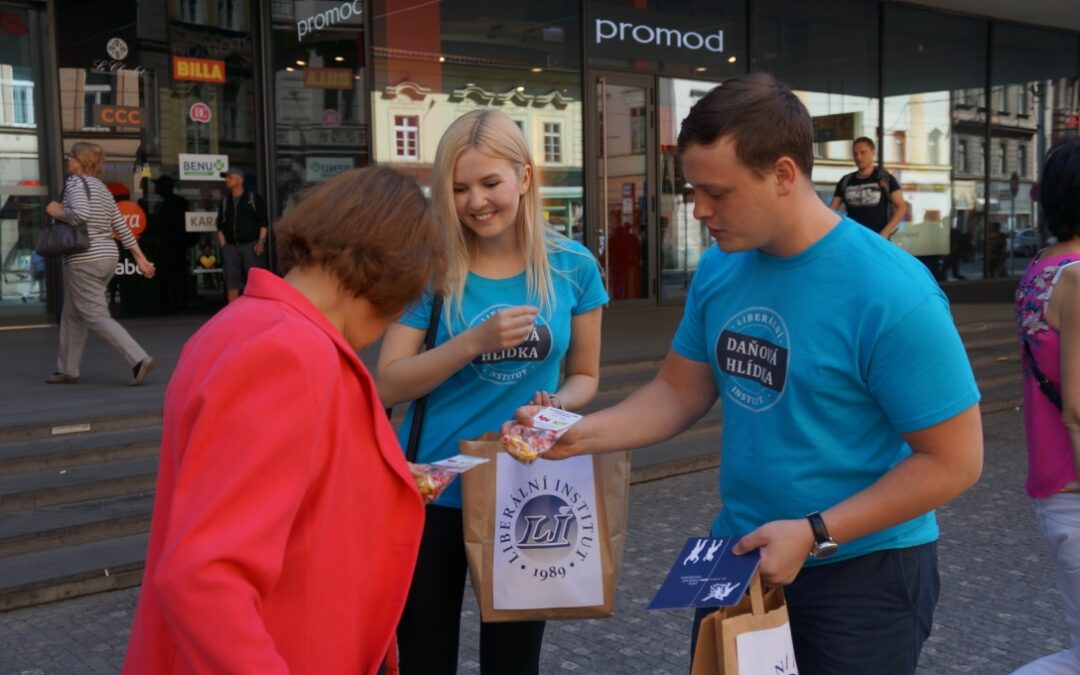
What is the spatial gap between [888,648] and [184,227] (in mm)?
10646

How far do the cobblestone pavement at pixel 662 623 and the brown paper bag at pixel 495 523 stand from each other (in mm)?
1753

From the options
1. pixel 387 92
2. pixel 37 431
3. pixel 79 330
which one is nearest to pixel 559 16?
pixel 387 92

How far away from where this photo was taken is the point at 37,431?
6352 mm

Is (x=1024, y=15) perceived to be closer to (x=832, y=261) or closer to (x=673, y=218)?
(x=673, y=218)

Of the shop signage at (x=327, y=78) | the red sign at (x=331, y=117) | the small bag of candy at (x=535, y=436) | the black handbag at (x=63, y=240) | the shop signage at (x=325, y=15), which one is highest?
the shop signage at (x=325, y=15)

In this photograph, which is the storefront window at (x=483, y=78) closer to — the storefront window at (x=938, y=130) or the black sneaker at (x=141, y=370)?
the black sneaker at (x=141, y=370)

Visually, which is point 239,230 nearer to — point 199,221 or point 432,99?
point 199,221

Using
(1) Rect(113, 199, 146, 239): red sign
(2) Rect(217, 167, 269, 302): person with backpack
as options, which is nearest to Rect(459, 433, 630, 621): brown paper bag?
(2) Rect(217, 167, 269, 302): person with backpack

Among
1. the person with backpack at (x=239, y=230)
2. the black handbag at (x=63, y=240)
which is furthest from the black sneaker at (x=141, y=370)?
the person with backpack at (x=239, y=230)

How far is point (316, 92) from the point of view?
38.7 feet

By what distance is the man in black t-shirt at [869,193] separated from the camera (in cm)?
1082

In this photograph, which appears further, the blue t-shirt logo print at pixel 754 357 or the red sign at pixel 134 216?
the red sign at pixel 134 216

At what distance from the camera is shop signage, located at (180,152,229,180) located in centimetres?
1139

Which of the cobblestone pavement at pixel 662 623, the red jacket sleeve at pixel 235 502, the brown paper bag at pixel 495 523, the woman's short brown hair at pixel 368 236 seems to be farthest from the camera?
the cobblestone pavement at pixel 662 623
